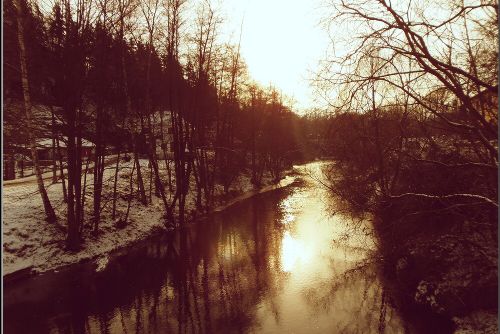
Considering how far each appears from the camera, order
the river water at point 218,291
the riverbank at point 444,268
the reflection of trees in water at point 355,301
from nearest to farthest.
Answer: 1. the riverbank at point 444,268
2. the reflection of trees in water at point 355,301
3. the river water at point 218,291

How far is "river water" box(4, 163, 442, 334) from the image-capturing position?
1111 cm

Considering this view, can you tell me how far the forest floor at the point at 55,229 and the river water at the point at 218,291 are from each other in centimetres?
82

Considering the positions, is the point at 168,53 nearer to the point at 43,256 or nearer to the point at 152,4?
the point at 152,4

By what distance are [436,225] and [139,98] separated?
19.2 meters

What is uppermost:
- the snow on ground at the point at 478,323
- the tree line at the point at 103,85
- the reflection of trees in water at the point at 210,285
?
the tree line at the point at 103,85

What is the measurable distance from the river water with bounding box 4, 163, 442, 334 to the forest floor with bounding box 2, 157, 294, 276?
82cm

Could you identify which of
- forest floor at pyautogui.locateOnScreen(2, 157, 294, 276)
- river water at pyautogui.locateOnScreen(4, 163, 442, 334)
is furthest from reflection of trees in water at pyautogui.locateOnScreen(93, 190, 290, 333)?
forest floor at pyautogui.locateOnScreen(2, 157, 294, 276)

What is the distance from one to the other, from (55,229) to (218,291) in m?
9.30

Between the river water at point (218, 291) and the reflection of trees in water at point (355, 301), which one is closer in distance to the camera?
the reflection of trees in water at point (355, 301)

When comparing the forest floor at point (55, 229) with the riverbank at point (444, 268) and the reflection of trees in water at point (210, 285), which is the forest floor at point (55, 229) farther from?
the riverbank at point (444, 268)

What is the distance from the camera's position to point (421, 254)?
42.4ft

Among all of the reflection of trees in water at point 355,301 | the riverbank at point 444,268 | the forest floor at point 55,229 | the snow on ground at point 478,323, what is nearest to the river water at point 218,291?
the reflection of trees in water at point 355,301

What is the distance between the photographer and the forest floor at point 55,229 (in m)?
15.4

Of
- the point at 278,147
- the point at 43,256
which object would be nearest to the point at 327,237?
the point at 43,256
